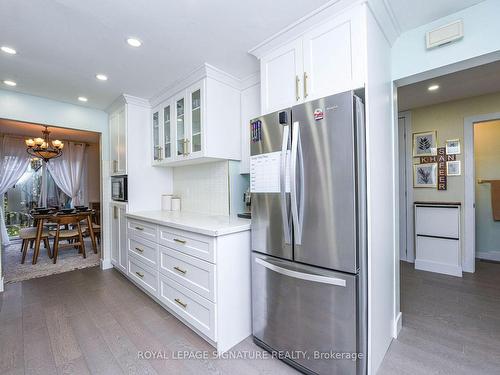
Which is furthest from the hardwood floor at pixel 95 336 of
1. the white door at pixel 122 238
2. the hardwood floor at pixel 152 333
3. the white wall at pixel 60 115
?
the white wall at pixel 60 115

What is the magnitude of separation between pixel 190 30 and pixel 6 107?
269 centimetres

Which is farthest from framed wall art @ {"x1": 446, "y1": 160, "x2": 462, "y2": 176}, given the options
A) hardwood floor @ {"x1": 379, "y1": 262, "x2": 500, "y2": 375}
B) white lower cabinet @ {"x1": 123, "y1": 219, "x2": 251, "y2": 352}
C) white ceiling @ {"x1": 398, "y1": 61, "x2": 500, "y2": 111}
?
white lower cabinet @ {"x1": 123, "y1": 219, "x2": 251, "y2": 352}

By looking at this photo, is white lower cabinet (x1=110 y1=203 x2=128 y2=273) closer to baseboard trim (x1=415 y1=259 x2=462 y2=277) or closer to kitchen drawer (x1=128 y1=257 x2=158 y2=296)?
kitchen drawer (x1=128 y1=257 x2=158 y2=296)

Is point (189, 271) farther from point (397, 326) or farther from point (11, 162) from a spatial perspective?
point (11, 162)

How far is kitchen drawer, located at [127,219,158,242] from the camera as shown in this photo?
245 centimetres

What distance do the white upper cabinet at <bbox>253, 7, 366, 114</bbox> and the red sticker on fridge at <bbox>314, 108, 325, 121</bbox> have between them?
8.2 inches

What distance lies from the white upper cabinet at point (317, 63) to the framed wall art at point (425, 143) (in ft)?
9.46

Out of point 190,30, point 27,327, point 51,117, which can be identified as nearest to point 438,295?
point 190,30

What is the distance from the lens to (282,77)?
178cm

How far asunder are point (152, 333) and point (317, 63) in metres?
2.45

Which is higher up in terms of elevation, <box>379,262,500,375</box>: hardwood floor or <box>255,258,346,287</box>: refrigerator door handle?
<box>255,258,346,287</box>: refrigerator door handle

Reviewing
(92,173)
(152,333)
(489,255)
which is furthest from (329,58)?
(92,173)

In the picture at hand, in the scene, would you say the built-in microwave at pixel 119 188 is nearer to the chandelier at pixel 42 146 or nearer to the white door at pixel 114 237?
the white door at pixel 114 237

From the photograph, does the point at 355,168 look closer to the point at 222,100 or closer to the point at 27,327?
the point at 222,100
